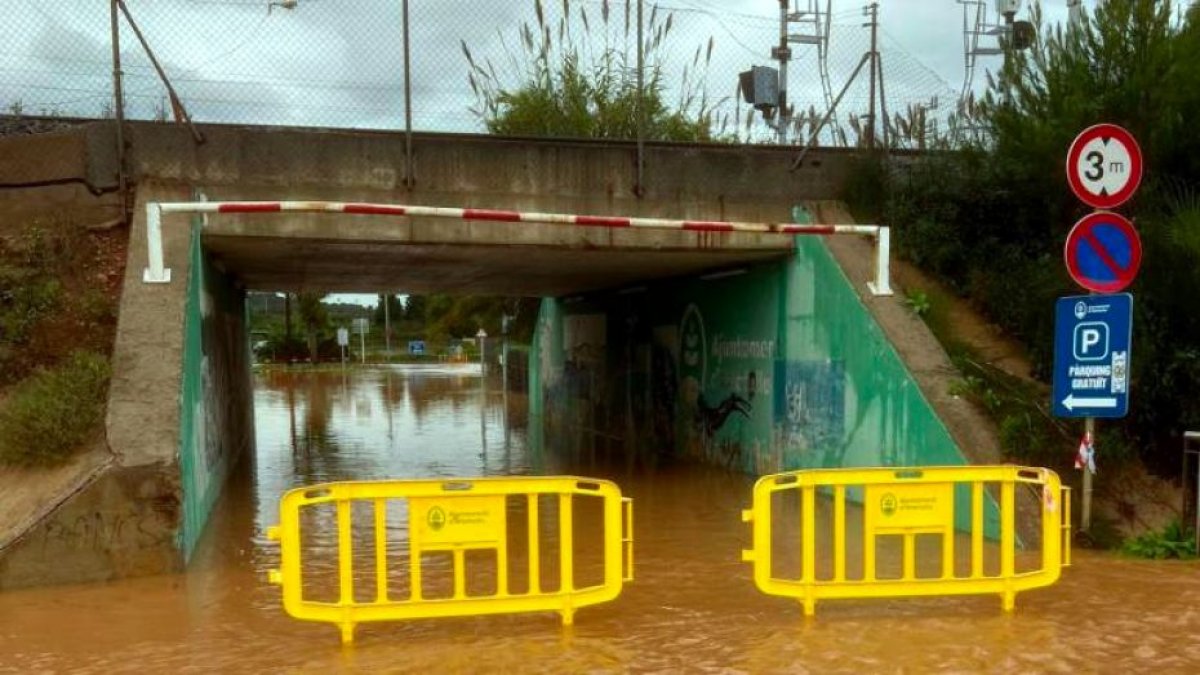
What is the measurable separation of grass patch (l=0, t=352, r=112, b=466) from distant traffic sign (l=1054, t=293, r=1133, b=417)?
24.4 ft

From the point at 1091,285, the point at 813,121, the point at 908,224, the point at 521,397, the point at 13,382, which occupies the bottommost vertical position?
the point at 521,397

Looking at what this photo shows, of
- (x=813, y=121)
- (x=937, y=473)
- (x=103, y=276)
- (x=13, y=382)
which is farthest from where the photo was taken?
(x=813, y=121)

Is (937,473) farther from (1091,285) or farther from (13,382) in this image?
(13,382)

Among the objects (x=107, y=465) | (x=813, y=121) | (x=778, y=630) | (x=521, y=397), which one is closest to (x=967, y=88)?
(x=813, y=121)

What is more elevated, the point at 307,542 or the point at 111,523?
the point at 111,523

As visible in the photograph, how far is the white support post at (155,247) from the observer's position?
337 inches

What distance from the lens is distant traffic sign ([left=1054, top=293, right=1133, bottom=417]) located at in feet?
24.5

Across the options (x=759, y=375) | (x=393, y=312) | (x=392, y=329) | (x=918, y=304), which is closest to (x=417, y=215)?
(x=918, y=304)

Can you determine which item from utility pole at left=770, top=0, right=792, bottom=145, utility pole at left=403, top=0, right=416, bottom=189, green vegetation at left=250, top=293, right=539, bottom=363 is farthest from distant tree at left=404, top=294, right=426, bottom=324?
utility pole at left=403, top=0, right=416, bottom=189

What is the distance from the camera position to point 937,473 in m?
6.34

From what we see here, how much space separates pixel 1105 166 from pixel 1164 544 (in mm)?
2942

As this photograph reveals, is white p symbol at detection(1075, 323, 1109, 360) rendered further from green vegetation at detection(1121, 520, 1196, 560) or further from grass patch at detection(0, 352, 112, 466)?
grass patch at detection(0, 352, 112, 466)

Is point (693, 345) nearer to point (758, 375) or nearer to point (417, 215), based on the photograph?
point (758, 375)

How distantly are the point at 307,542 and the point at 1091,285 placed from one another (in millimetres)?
6833
